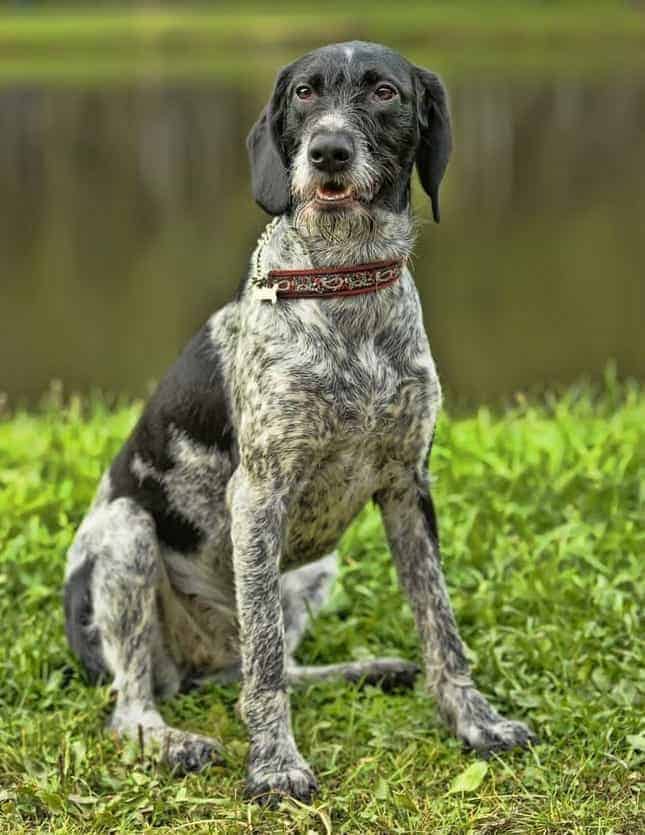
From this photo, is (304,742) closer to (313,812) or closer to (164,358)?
(313,812)

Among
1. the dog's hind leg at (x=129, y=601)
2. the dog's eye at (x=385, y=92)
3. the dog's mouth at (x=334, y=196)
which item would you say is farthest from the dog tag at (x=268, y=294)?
the dog's hind leg at (x=129, y=601)

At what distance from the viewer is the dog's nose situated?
13.1 ft

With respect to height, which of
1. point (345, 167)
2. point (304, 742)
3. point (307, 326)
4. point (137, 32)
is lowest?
point (137, 32)

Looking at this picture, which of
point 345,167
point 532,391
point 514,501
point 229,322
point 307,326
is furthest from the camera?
point 532,391

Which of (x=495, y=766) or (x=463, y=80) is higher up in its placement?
(x=495, y=766)

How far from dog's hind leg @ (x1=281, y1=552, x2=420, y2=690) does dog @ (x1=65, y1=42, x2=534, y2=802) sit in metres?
0.26

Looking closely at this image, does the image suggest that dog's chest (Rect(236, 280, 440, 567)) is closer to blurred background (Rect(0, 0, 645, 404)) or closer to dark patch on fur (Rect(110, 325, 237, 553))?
dark patch on fur (Rect(110, 325, 237, 553))

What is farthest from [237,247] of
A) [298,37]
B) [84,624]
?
[298,37]

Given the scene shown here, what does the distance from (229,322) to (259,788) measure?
1.52m

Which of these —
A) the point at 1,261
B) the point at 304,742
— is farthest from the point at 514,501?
the point at 1,261

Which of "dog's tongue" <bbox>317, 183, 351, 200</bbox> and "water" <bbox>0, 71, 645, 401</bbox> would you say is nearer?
"dog's tongue" <bbox>317, 183, 351, 200</bbox>

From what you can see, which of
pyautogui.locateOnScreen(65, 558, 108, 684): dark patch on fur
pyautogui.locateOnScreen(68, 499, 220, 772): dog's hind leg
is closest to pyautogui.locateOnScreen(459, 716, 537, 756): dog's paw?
pyautogui.locateOnScreen(68, 499, 220, 772): dog's hind leg

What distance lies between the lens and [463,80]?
3509cm

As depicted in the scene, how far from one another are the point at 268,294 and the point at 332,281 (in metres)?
0.21
